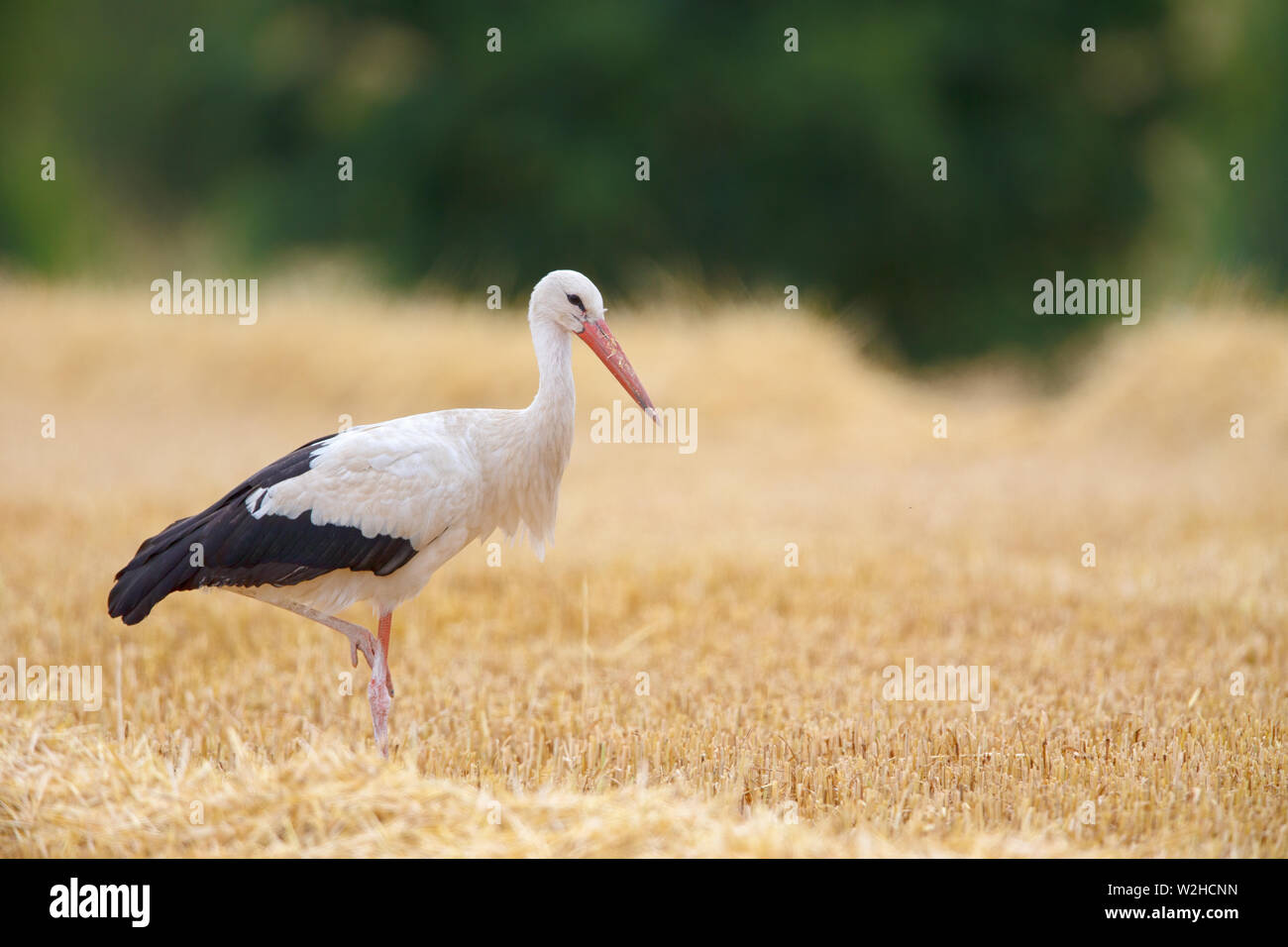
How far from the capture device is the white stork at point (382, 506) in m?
5.02

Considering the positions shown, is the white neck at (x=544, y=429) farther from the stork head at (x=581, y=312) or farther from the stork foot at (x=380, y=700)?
the stork foot at (x=380, y=700)

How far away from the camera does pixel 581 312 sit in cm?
525

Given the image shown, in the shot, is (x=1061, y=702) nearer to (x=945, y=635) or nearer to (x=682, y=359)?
(x=945, y=635)

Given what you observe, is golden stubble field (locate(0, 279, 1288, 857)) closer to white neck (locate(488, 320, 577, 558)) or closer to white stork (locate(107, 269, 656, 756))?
white stork (locate(107, 269, 656, 756))

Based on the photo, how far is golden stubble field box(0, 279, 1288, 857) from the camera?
421cm

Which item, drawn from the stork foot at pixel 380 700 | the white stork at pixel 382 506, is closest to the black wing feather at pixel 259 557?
the white stork at pixel 382 506

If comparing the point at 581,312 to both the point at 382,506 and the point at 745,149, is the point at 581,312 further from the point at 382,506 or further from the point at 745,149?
the point at 745,149

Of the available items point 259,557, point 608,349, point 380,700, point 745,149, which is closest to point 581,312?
point 608,349

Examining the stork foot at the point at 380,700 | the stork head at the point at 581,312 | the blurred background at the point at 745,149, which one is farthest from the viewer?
the blurred background at the point at 745,149

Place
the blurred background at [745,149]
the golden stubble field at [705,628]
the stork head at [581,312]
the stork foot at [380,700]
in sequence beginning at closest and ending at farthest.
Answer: the golden stubble field at [705,628], the stork foot at [380,700], the stork head at [581,312], the blurred background at [745,149]

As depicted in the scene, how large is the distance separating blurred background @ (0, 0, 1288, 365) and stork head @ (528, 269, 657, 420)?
60.8ft

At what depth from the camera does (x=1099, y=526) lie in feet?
32.6

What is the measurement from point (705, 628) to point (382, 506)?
9.19 ft

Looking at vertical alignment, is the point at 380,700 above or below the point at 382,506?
below
